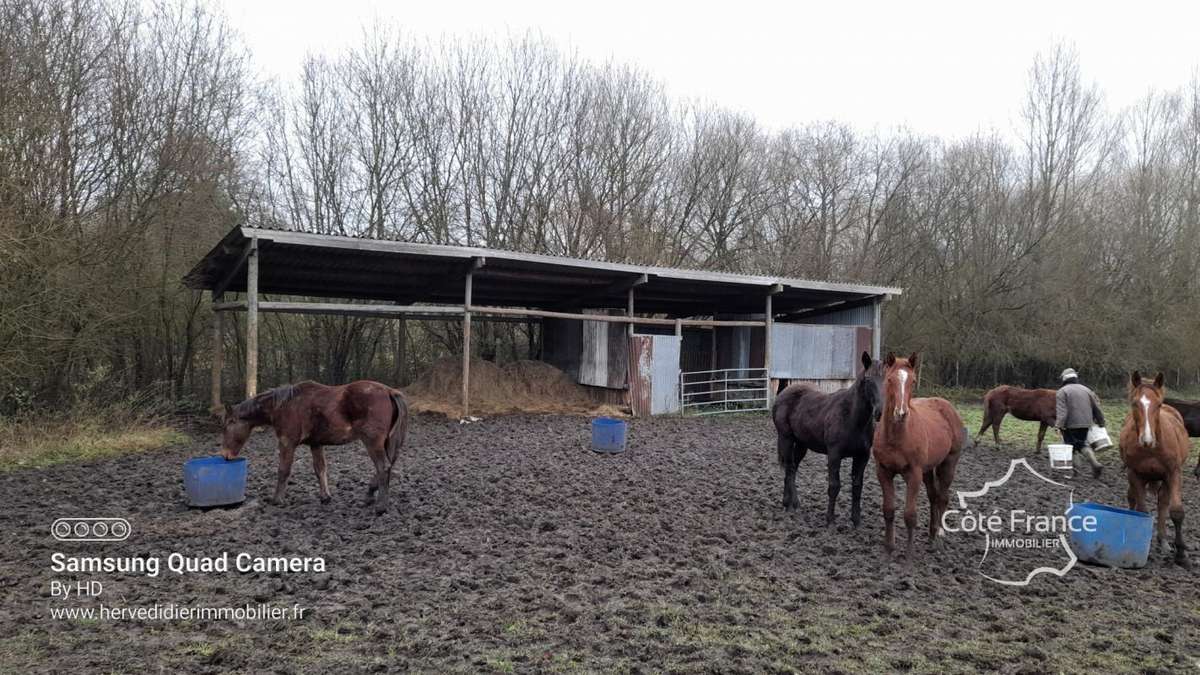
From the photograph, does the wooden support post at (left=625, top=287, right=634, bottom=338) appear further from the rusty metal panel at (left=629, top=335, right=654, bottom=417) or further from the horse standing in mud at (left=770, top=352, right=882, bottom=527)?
the horse standing in mud at (left=770, top=352, right=882, bottom=527)

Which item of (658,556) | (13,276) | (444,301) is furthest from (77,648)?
(444,301)

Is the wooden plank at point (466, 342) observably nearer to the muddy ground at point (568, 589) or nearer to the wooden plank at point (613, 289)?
the wooden plank at point (613, 289)

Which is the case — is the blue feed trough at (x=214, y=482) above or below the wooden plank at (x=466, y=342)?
below

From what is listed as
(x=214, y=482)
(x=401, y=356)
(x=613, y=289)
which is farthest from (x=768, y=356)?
(x=214, y=482)

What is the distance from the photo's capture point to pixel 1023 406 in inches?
412

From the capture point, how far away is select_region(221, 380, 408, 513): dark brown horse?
6098mm

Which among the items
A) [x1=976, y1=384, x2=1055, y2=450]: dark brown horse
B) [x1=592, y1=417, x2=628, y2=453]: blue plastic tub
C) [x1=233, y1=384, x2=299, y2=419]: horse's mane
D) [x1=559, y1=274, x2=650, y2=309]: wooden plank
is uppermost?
[x1=559, y1=274, x2=650, y2=309]: wooden plank

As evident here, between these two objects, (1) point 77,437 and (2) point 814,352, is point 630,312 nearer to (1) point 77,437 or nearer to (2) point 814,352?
(2) point 814,352

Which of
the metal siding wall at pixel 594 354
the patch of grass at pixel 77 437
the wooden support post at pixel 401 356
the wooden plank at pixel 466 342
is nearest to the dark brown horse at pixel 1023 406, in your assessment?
the metal siding wall at pixel 594 354

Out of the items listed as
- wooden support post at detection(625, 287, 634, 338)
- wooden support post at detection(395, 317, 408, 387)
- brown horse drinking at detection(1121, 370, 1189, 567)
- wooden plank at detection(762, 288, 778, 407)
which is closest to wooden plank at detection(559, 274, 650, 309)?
wooden support post at detection(625, 287, 634, 338)

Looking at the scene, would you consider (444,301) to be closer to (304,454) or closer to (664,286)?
(664,286)

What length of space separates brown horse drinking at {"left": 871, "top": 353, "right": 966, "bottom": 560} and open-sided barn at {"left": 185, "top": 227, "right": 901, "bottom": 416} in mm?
7467

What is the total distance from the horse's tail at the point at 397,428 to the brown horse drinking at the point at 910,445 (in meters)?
4.41

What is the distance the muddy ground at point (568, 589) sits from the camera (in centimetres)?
315
